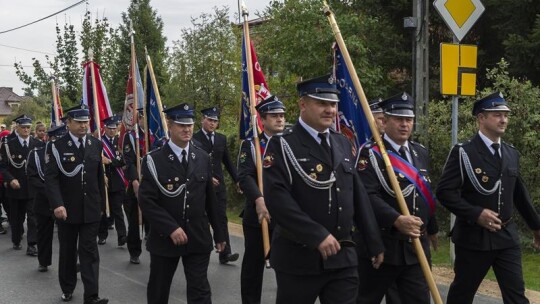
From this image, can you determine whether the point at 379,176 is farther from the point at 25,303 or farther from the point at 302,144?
the point at 25,303

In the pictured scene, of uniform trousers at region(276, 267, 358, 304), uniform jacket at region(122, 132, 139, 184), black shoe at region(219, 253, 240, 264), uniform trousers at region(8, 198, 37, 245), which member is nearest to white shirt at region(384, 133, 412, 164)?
uniform trousers at region(276, 267, 358, 304)

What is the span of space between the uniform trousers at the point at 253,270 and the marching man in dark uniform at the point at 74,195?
5.27 feet

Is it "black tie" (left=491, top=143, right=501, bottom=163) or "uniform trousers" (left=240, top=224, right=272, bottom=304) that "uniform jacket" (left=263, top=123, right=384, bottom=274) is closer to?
"black tie" (left=491, top=143, right=501, bottom=163)

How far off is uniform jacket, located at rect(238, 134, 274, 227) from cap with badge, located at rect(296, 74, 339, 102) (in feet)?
7.31

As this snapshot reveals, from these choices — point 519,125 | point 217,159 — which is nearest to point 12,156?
point 217,159

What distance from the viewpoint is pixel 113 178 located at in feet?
38.0

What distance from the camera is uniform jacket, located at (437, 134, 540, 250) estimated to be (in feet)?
17.9

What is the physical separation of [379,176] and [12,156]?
28.9 ft

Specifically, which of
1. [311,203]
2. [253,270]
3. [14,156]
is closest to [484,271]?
[311,203]

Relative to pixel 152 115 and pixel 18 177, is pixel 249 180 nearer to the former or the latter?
pixel 152 115

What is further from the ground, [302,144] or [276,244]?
→ [302,144]

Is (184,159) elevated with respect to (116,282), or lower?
elevated

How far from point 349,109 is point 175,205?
173cm

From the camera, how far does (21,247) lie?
11156mm
